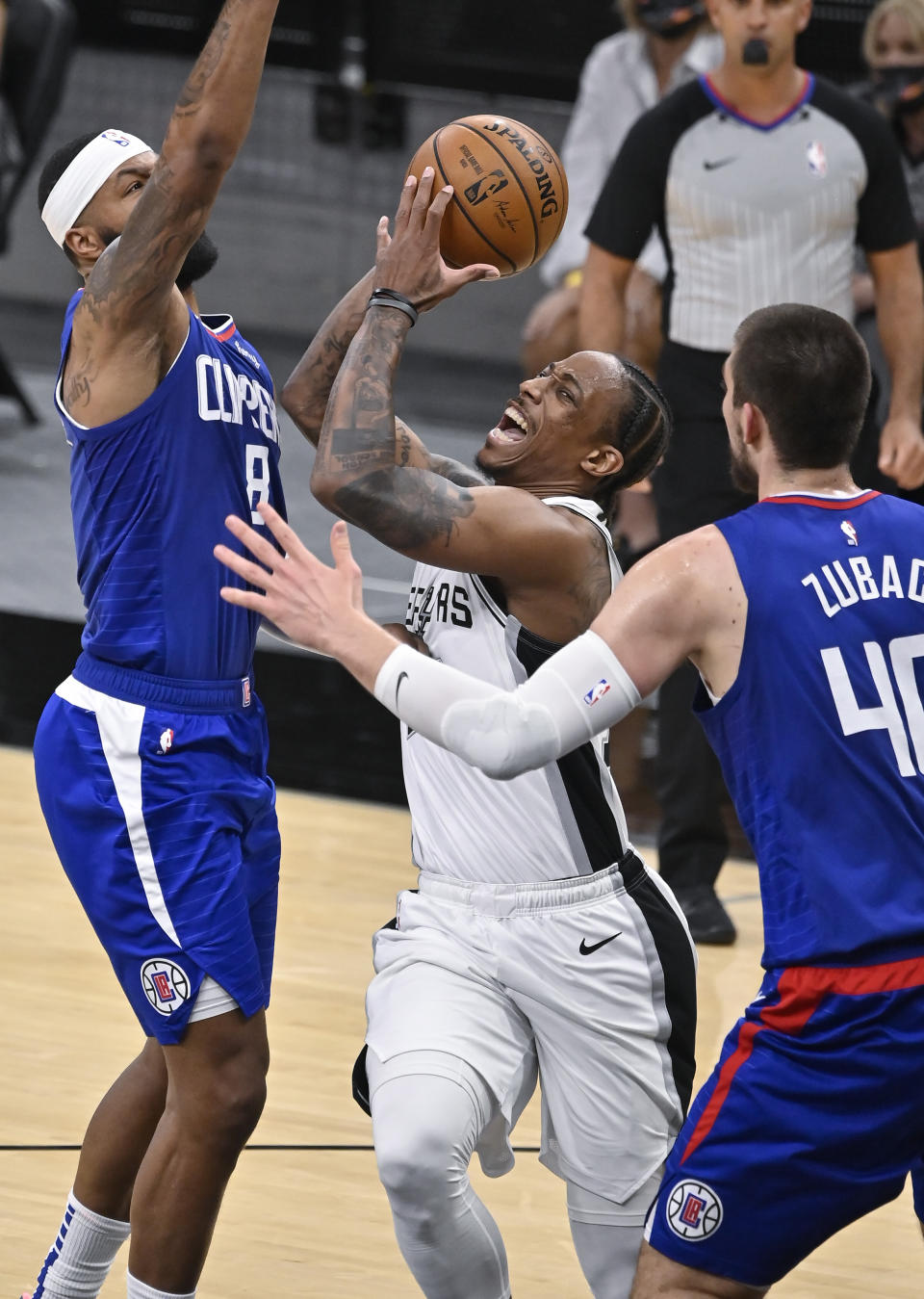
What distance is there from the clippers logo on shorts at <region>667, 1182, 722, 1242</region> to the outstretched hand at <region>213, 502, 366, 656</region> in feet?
2.85

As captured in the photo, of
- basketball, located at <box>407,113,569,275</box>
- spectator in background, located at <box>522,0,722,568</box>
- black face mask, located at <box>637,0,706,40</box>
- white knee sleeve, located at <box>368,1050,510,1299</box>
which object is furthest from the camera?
spectator in background, located at <box>522,0,722,568</box>

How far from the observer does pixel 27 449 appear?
34.1ft

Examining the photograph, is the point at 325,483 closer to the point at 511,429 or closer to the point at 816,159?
the point at 511,429

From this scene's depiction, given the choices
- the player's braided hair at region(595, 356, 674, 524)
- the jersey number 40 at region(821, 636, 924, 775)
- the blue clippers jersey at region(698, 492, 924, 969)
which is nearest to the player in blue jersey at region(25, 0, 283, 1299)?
the player's braided hair at region(595, 356, 674, 524)

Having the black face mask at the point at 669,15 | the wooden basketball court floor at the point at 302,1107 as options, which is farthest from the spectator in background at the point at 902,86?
the wooden basketball court floor at the point at 302,1107

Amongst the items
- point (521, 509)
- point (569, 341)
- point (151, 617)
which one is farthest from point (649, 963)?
point (569, 341)

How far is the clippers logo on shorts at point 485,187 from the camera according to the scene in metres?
3.41

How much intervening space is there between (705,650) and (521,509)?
48 centimetres

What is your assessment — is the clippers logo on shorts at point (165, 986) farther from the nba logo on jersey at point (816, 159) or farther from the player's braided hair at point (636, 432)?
the nba logo on jersey at point (816, 159)

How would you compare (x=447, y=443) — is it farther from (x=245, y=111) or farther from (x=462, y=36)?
(x=245, y=111)

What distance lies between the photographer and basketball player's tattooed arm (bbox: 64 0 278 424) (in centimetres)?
297

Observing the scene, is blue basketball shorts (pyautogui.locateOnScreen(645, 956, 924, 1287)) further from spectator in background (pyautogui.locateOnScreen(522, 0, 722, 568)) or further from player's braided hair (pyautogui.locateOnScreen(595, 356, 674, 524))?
spectator in background (pyautogui.locateOnScreen(522, 0, 722, 568))

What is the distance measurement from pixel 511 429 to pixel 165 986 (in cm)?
108

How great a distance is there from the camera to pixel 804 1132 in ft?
8.79
